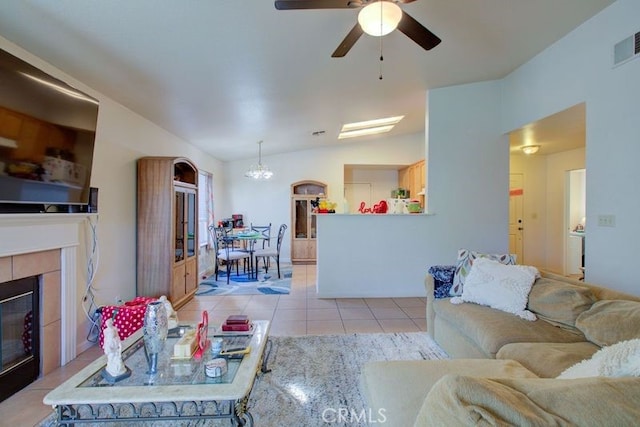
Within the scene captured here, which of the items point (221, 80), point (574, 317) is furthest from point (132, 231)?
point (574, 317)

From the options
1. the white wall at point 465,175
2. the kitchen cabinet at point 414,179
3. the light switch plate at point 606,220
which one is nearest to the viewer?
the light switch plate at point 606,220

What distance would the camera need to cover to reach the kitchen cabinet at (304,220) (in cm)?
731

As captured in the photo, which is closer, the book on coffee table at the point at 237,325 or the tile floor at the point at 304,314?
the book on coffee table at the point at 237,325

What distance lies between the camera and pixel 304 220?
24.3 ft

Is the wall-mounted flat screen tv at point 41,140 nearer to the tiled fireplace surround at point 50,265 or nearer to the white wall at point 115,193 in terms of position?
the tiled fireplace surround at point 50,265

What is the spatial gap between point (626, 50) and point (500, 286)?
229 centimetres

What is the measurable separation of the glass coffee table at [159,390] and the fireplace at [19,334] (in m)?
0.68

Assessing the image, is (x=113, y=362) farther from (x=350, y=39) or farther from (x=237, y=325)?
(x=350, y=39)

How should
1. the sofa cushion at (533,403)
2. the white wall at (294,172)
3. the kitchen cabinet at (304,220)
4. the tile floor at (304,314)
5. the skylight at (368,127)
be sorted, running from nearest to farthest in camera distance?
1. the sofa cushion at (533,403)
2. the tile floor at (304,314)
3. the skylight at (368,127)
4. the white wall at (294,172)
5. the kitchen cabinet at (304,220)

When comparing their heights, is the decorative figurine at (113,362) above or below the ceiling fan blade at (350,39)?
below

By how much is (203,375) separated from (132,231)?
2.61 meters

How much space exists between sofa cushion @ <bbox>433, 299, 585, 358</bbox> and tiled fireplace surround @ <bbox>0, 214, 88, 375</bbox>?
10.4ft

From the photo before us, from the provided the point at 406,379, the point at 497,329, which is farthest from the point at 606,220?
the point at 406,379

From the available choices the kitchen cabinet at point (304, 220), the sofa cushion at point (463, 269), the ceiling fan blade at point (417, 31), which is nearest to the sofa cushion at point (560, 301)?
the sofa cushion at point (463, 269)
